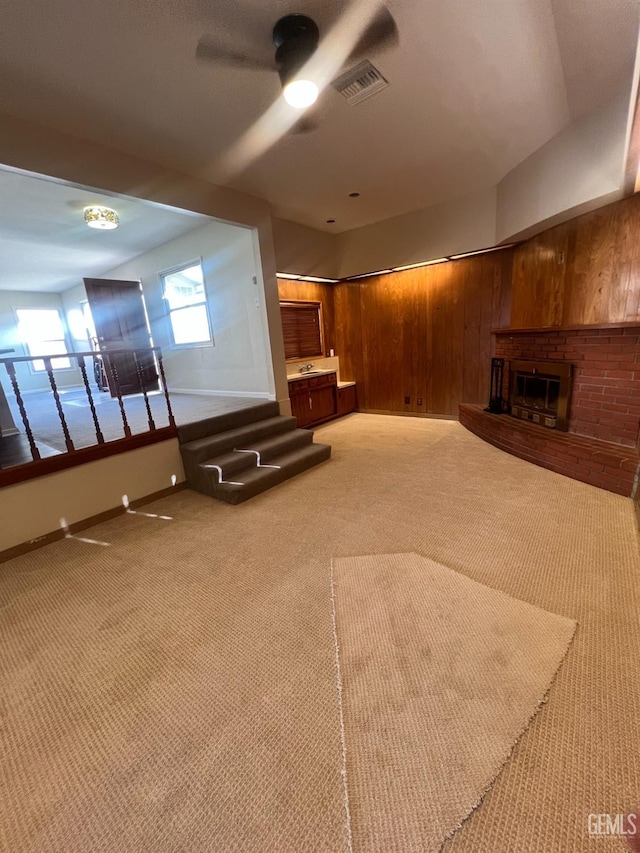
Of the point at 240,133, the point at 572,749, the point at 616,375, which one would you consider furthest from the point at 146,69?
the point at 616,375

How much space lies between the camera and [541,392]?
3568mm

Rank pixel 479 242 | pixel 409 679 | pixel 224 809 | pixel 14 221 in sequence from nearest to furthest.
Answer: pixel 224 809, pixel 409 679, pixel 14 221, pixel 479 242

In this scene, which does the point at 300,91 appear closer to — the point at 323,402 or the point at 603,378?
the point at 603,378

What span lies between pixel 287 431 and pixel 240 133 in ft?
9.34

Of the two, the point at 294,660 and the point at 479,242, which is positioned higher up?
the point at 479,242

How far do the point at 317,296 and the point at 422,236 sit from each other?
5.94 ft

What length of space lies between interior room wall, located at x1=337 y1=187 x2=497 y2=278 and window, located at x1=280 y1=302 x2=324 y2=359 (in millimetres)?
878

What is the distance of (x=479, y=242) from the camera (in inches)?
167

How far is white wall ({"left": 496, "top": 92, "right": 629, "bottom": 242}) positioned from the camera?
97.0 inches

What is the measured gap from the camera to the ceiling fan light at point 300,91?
1.81 metres

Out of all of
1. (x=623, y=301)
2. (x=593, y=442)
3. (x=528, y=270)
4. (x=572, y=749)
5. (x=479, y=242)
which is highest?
(x=479, y=242)

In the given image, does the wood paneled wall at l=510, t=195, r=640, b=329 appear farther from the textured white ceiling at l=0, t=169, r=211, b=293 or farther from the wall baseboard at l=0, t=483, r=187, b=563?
the wall baseboard at l=0, t=483, r=187, b=563

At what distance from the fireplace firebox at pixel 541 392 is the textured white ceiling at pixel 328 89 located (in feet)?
6.89

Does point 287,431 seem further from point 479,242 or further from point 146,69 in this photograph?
point 479,242
